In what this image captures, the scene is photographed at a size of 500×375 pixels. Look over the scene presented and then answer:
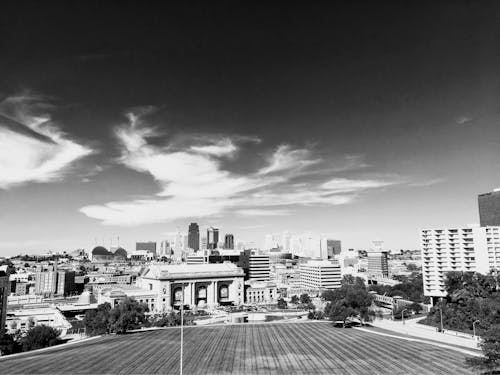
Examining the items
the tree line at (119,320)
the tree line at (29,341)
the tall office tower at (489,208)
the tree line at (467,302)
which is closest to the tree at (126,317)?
the tree line at (119,320)

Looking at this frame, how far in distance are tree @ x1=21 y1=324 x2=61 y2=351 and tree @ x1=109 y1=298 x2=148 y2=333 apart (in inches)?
475

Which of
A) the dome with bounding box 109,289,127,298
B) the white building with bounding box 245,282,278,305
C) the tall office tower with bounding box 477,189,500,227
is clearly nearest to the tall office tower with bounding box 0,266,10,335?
the dome with bounding box 109,289,127,298

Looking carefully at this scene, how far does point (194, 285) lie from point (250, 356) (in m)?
111

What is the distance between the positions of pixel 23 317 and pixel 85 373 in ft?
284

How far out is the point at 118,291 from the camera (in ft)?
482

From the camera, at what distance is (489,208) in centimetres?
15225

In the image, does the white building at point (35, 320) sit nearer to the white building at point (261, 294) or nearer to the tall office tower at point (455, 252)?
the white building at point (261, 294)

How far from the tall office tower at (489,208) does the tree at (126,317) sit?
14074 centimetres

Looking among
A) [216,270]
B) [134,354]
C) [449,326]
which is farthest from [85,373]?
[216,270]

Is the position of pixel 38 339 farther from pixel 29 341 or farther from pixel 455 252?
pixel 455 252

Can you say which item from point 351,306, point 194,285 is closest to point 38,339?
point 351,306

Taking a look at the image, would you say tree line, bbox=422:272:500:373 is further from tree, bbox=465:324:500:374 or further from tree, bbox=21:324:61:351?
tree, bbox=21:324:61:351

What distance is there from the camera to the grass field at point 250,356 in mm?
48875

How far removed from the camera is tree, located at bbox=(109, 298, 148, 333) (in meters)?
80.8
